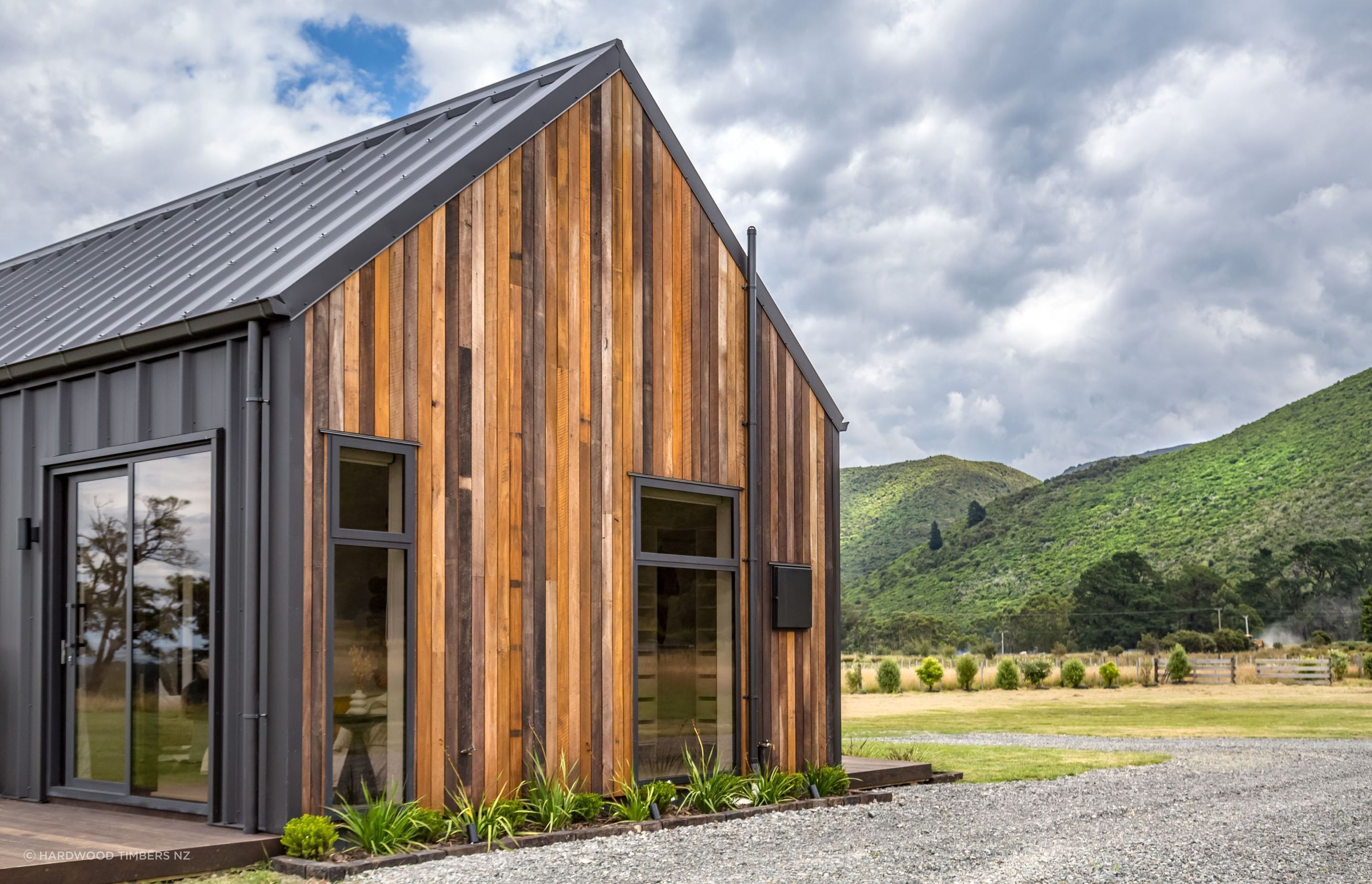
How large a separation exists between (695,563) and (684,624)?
48 centimetres

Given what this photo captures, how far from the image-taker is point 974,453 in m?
83.1

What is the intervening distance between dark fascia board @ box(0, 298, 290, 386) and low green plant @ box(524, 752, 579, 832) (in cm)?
333

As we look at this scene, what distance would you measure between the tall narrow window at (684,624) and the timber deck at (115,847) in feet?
10.7

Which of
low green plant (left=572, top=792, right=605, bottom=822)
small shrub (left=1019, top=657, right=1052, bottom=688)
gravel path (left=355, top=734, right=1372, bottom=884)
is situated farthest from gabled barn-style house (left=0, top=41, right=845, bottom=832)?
small shrub (left=1019, top=657, right=1052, bottom=688)

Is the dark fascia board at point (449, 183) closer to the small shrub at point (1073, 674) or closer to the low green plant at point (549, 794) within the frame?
the low green plant at point (549, 794)

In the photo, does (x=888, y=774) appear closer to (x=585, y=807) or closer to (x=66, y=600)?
(x=585, y=807)

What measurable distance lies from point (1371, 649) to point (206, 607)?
4307cm

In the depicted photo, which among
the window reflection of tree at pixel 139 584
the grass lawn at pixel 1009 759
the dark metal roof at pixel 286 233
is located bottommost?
the grass lawn at pixel 1009 759

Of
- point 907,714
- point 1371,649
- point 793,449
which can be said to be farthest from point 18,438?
point 1371,649

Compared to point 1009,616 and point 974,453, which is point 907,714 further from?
point 974,453

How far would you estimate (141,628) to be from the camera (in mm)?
7160

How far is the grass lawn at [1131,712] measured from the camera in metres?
18.9

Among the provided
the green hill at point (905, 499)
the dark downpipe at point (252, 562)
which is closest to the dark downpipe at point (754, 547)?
the dark downpipe at point (252, 562)

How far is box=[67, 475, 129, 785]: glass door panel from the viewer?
7.25 m
